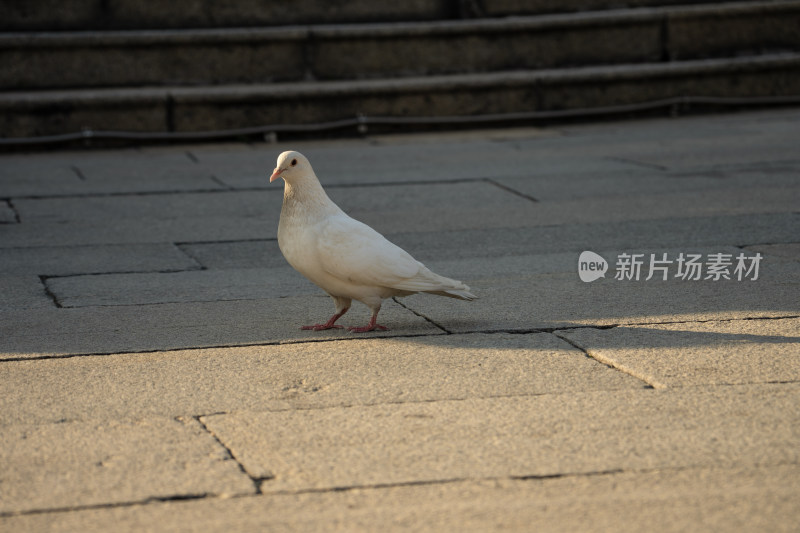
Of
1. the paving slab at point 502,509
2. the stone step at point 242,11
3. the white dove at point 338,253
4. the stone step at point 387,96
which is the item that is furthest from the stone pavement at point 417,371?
the stone step at point 242,11

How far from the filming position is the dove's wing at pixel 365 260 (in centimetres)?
475

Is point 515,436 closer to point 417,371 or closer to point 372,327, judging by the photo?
point 417,371

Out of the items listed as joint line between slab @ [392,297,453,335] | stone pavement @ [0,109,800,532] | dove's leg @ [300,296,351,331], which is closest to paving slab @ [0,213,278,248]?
stone pavement @ [0,109,800,532]

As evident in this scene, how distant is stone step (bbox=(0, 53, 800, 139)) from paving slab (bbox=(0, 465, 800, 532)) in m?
9.29

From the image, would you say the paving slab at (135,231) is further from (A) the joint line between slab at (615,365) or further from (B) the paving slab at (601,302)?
(A) the joint line between slab at (615,365)

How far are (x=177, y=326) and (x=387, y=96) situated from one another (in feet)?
25.4

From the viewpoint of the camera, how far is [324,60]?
13.1 m

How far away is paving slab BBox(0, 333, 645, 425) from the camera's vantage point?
3957 mm

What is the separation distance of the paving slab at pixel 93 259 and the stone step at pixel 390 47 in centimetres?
593

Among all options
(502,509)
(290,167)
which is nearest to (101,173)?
(290,167)

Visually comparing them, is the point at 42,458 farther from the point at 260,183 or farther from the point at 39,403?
the point at 260,183

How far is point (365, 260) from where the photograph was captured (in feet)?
15.6

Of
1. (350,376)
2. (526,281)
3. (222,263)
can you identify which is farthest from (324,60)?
(350,376)

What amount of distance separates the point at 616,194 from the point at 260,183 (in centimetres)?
320
